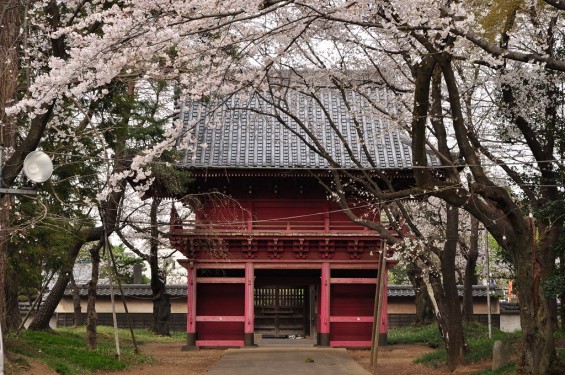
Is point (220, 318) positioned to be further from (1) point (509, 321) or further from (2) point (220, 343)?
(1) point (509, 321)

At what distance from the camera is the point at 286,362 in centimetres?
1989

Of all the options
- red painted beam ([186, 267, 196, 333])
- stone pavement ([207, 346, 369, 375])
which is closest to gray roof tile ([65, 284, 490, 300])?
red painted beam ([186, 267, 196, 333])

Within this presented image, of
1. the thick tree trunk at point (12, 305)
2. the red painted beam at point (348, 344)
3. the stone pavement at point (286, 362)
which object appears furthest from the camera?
the red painted beam at point (348, 344)

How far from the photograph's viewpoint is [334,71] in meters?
18.1

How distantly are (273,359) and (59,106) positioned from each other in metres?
8.02

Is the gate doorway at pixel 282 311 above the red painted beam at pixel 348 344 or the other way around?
above

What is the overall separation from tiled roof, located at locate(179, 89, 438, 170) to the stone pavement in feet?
16.3

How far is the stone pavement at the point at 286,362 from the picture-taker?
1756 centimetres

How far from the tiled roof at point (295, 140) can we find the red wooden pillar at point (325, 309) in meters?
3.15

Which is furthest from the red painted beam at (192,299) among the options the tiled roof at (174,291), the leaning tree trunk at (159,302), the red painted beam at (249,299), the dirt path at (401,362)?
the tiled roof at (174,291)

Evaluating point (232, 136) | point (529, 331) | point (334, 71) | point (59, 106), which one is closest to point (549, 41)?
point (334, 71)

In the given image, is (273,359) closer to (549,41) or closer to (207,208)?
Answer: (207,208)

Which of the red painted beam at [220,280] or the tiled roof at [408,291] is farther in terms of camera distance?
the tiled roof at [408,291]

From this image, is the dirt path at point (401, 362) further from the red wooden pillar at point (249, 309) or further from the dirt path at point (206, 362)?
the red wooden pillar at point (249, 309)
